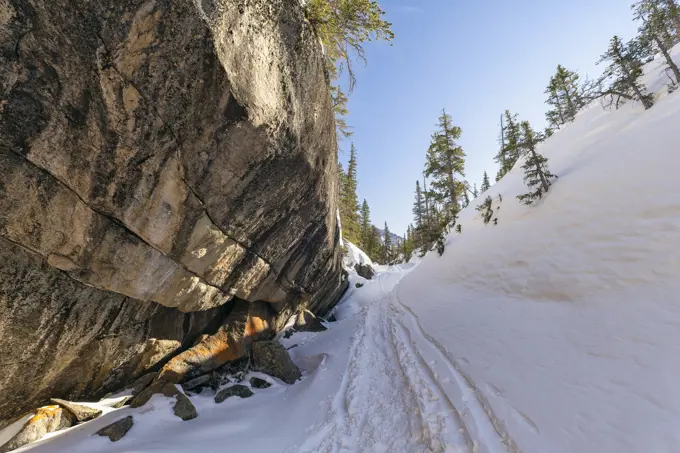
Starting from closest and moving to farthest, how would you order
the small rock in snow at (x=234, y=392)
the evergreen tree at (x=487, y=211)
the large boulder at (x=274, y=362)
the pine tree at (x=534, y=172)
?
the small rock in snow at (x=234, y=392), the large boulder at (x=274, y=362), the pine tree at (x=534, y=172), the evergreen tree at (x=487, y=211)

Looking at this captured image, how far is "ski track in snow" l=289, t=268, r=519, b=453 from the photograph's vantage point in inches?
197

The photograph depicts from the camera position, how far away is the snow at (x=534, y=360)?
15.0 feet

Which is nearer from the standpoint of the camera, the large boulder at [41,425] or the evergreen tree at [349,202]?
the large boulder at [41,425]

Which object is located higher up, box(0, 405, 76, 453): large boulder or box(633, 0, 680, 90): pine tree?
box(633, 0, 680, 90): pine tree

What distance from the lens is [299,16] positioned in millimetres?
6395

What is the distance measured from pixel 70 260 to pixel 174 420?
437 centimetres

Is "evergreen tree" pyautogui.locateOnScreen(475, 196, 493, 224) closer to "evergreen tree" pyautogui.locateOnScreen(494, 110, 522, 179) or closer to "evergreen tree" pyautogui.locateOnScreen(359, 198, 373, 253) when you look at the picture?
"evergreen tree" pyautogui.locateOnScreen(494, 110, 522, 179)

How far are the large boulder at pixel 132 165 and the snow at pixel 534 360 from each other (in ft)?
6.80

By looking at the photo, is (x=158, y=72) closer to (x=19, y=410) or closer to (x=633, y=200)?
(x=19, y=410)

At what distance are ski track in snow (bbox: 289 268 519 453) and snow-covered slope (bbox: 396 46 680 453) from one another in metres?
0.36

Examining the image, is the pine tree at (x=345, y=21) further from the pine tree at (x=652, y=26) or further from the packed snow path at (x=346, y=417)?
the pine tree at (x=652, y=26)

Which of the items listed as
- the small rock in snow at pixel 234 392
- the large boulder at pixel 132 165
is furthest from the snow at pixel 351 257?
the large boulder at pixel 132 165

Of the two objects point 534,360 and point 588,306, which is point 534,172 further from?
point 534,360

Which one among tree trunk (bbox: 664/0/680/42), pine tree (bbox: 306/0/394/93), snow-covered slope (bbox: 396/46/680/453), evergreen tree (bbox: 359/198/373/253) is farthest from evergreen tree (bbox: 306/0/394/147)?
evergreen tree (bbox: 359/198/373/253)
